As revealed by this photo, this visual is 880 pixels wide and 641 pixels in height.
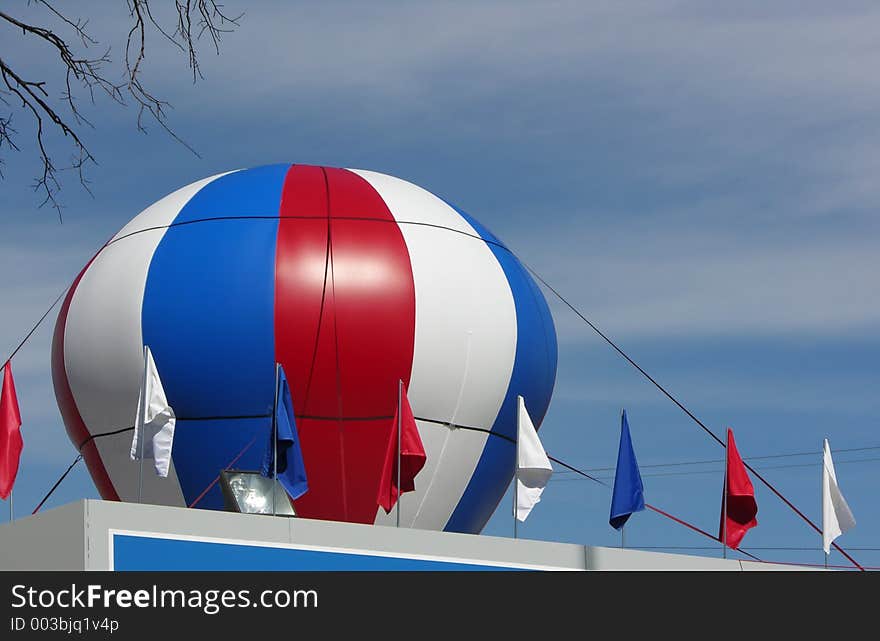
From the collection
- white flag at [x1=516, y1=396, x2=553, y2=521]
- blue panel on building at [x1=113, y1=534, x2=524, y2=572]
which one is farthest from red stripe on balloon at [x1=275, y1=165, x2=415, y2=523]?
blue panel on building at [x1=113, y1=534, x2=524, y2=572]

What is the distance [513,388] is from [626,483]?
6.81ft

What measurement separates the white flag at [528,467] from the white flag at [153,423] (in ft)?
14.6

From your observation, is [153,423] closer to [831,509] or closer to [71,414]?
[71,414]

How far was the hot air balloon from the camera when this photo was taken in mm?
21297

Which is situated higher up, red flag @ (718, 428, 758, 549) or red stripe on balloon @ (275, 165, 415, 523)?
red stripe on balloon @ (275, 165, 415, 523)

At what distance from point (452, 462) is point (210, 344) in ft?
11.6

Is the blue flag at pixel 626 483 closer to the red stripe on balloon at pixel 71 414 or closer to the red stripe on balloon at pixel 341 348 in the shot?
the red stripe on balloon at pixel 341 348

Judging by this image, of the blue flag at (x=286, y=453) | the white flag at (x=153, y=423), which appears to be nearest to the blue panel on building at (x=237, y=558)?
the blue flag at (x=286, y=453)

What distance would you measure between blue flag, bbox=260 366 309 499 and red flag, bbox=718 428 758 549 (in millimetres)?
5550

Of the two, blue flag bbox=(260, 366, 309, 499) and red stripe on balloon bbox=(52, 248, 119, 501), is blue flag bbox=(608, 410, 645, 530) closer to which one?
blue flag bbox=(260, 366, 309, 499)

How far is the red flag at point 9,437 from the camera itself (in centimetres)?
2092
